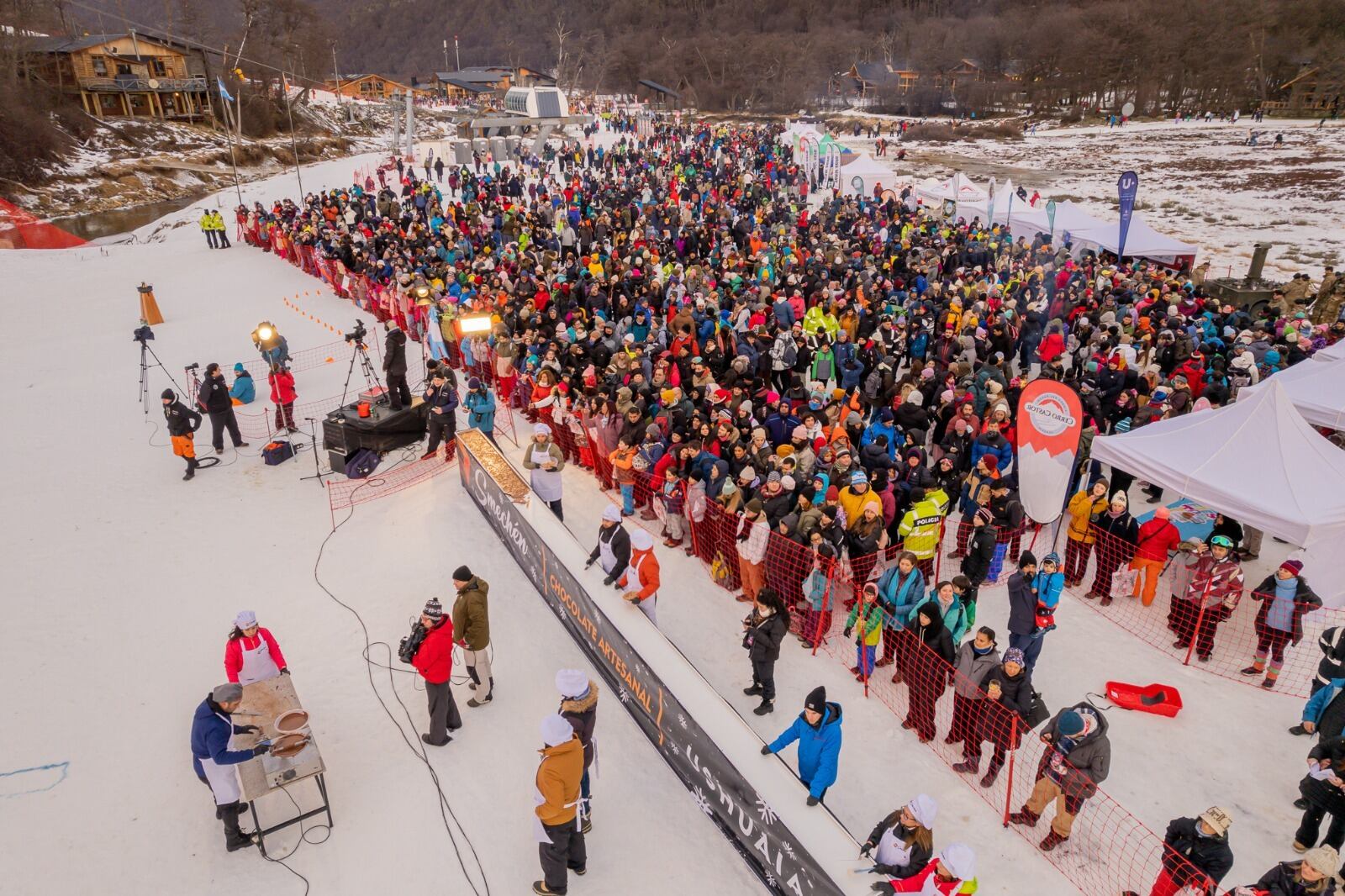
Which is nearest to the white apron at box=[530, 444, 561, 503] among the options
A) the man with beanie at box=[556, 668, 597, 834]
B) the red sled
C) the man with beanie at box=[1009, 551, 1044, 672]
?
the man with beanie at box=[556, 668, 597, 834]

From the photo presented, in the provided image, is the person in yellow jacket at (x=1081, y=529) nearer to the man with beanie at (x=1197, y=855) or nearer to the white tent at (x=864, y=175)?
the man with beanie at (x=1197, y=855)

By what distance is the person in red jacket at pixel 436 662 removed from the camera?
5.90 meters

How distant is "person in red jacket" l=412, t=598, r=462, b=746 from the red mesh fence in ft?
21.3

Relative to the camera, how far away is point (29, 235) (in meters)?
27.1

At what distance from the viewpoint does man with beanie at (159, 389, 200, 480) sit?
10.2 meters

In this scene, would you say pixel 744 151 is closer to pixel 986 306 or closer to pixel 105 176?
pixel 986 306

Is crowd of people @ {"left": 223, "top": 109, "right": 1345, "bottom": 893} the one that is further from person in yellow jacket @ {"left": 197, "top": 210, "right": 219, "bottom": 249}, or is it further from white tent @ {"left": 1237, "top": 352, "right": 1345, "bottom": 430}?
person in yellow jacket @ {"left": 197, "top": 210, "right": 219, "bottom": 249}

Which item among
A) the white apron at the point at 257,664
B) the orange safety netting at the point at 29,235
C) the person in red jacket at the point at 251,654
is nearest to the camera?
the person in red jacket at the point at 251,654

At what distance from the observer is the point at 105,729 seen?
21.4 ft

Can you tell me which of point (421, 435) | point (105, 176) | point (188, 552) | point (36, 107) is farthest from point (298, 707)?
point (36, 107)

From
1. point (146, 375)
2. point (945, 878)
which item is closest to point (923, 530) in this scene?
point (945, 878)

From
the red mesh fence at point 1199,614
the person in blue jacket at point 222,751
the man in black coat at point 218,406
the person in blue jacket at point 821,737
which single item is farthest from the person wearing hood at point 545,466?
the red mesh fence at point 1199,614

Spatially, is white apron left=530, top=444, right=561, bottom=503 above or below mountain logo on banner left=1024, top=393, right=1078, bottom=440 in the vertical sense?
below

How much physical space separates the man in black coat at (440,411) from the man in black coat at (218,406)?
2531 mm
